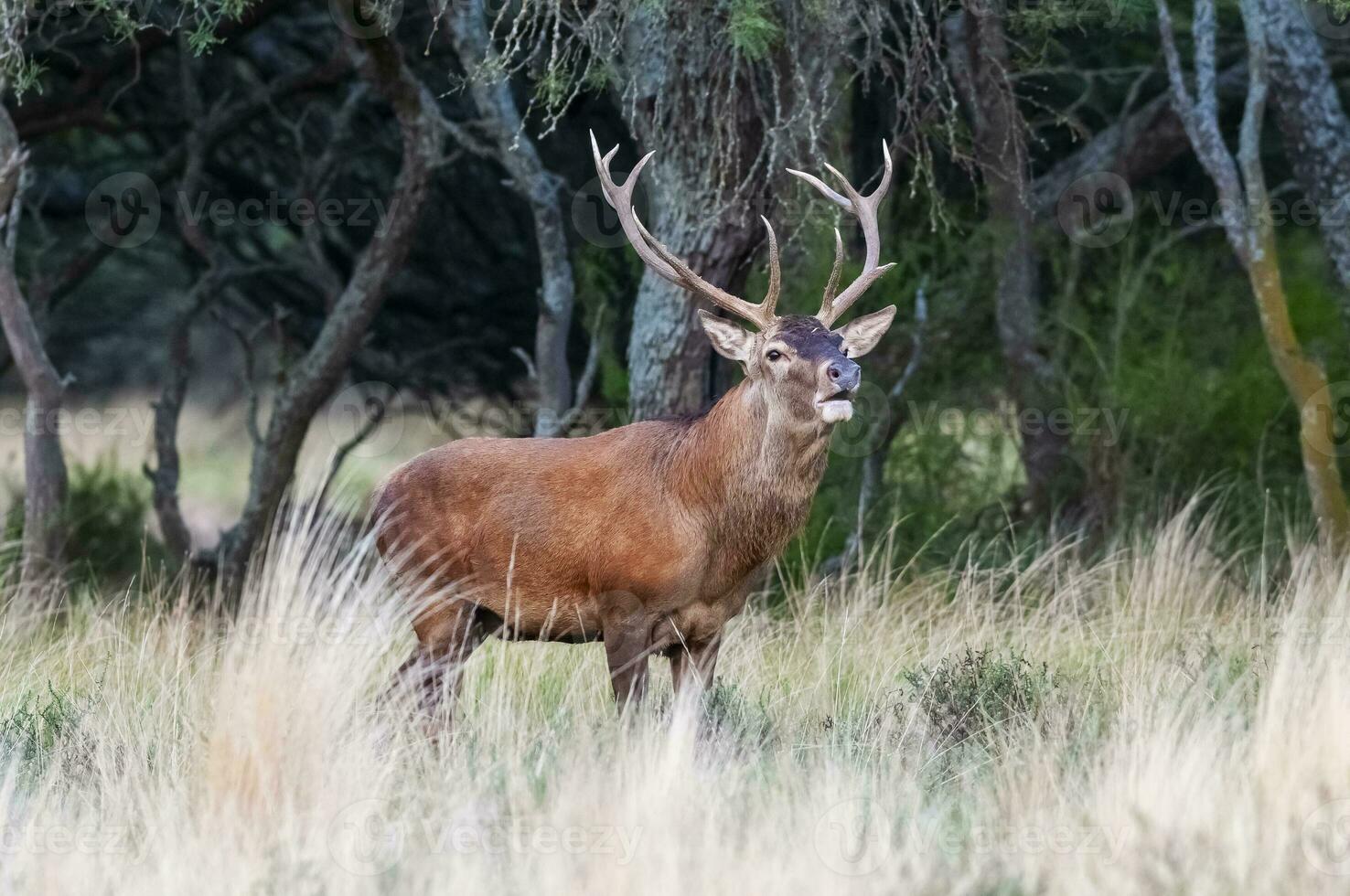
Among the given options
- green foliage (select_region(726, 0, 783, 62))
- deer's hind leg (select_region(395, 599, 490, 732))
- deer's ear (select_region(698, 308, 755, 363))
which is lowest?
deer's hind leg (select_region(395, 599, 490, 732))

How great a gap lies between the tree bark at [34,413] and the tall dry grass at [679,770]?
2441mm

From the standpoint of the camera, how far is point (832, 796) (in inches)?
187

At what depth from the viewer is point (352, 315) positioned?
10.1m

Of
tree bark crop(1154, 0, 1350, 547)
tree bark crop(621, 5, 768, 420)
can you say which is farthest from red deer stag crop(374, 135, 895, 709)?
tree bark crop(1154, 0, 1350, 547)

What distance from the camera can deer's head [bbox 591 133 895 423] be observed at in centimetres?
553

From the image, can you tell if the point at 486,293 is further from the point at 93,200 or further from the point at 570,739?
the point at 570,739

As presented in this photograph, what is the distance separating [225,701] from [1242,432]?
6562mm

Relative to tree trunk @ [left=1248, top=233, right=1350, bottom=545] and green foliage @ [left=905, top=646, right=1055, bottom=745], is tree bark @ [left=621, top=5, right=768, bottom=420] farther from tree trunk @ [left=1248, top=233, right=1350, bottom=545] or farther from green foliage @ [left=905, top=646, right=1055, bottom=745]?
tree trunk @ [left=1248, top=233, right=1350, bottom=545]

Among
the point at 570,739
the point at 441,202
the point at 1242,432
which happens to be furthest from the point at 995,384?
the point at 570,739

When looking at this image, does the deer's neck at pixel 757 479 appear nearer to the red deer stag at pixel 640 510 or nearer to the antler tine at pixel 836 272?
the red deer stag at pixel 640 510

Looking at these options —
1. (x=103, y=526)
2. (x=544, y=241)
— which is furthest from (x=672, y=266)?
(x=103, y=526)

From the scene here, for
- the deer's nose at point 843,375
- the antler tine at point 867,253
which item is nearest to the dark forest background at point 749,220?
the antler tine at point 867,253

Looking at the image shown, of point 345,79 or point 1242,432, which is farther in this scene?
point 345,79

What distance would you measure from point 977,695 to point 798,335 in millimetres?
1427
